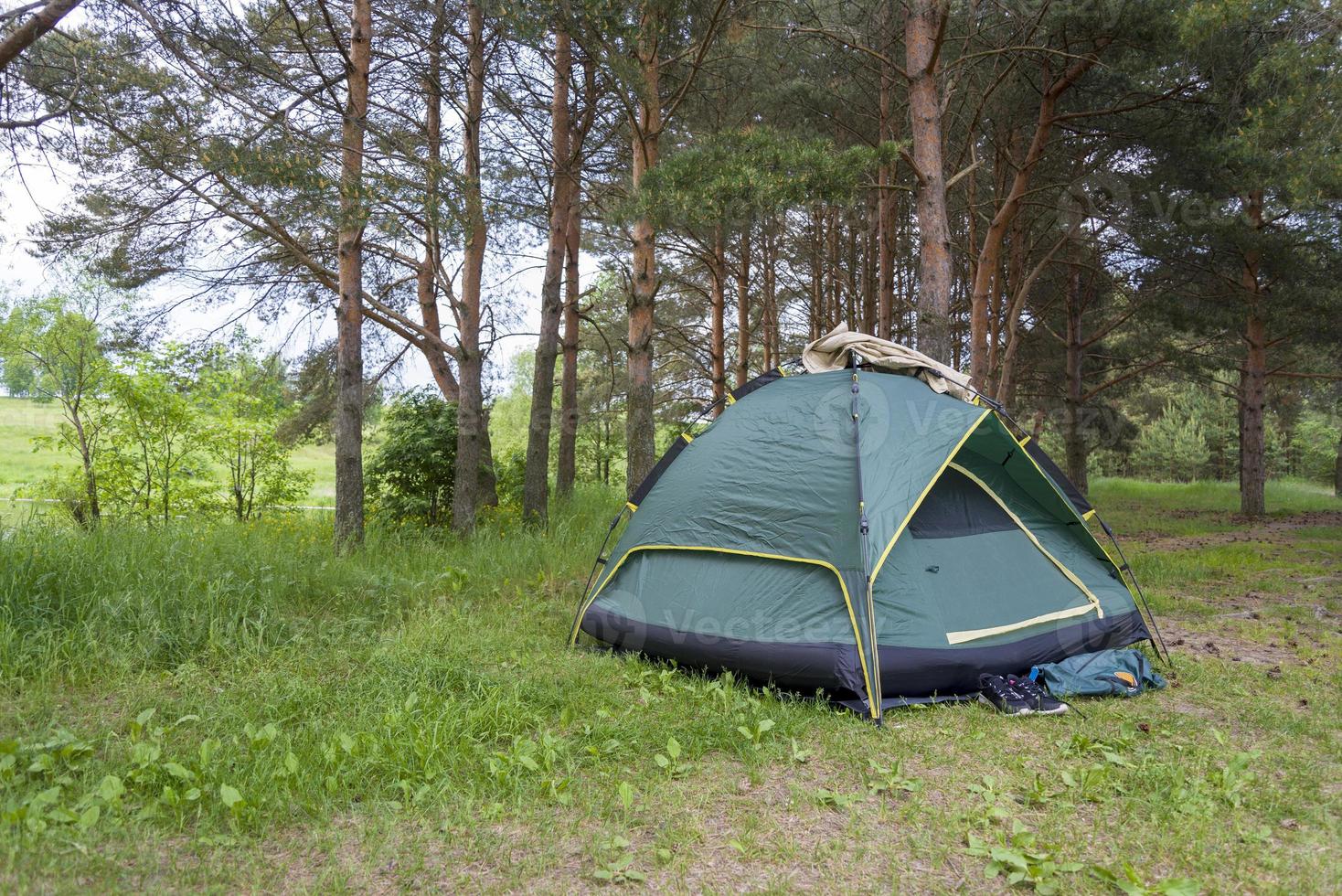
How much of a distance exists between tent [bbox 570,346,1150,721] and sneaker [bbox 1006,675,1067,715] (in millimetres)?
128

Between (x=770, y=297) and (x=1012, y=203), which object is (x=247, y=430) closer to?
(x=1012, y=203)

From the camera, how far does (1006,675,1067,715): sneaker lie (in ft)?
13.1

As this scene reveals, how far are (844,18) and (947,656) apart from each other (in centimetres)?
975

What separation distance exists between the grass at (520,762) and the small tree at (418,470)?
3634 mm

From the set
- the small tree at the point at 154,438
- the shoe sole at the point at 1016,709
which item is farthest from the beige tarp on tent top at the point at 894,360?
the small tree at the point at 154,438

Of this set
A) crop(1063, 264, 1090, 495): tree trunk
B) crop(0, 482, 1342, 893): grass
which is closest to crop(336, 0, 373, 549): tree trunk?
crop(0, 482, 1342, 893): grass

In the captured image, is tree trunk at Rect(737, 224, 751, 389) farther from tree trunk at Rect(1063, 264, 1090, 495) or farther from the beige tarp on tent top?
the beige tarp on tent top

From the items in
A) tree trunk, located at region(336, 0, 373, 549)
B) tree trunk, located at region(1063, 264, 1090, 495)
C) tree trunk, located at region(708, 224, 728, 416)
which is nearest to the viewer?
tree trunk, located at region(336, 0, 373, 549)

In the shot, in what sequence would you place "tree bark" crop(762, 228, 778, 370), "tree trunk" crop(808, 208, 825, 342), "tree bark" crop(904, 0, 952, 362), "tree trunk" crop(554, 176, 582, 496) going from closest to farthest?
"tree bark" crop(904, 0, 952, 362), "tree trunk" crop(554, 176, 582, 496), "tree trunk" crop(808, 208, 825, 342), "tree bark" crop(762, 228, 778, 370)

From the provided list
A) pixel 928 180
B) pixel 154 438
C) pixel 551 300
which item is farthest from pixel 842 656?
pixel 154 438

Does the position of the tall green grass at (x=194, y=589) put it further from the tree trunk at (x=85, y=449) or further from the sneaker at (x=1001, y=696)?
the tree trunk at (x=85, y=449)

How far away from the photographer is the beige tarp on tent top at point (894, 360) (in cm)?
498

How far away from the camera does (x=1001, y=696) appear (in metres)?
4.05

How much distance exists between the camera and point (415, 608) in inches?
212
